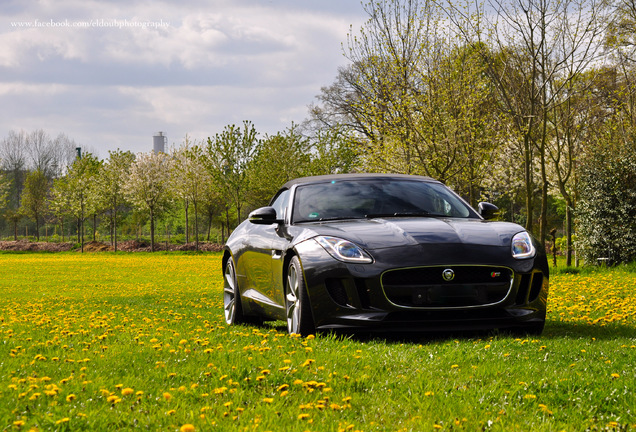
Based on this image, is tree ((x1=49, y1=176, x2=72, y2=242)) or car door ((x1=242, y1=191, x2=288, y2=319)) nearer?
car door ((x1=242, y1=191, x2=288, y2=319))

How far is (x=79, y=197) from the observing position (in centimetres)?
5375

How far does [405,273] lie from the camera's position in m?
5.53

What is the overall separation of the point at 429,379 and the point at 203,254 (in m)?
43.5

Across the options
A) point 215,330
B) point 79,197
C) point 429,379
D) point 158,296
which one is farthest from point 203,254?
point 429,379

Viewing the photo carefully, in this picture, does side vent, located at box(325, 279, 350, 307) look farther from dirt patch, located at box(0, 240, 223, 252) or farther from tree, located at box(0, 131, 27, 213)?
tree, located at box(0, 131, 27, 213)

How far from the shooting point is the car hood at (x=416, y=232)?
18.4 feet

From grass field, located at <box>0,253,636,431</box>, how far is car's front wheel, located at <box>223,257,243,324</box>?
62.0 inches

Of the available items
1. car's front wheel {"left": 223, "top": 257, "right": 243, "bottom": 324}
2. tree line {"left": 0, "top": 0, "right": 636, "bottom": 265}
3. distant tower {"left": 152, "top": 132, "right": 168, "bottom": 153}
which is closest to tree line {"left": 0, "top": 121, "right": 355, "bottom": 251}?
tree line {"left": 0, "top": 0, "right": 636, "bottom": 265}

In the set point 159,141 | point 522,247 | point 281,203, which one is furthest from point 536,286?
point 159,141

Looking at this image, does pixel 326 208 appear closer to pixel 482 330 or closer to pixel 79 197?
pixel 482 330

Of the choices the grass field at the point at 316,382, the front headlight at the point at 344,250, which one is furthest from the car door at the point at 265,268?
the front headlight at the point at 344,250

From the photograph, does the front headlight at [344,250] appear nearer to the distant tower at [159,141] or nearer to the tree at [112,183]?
the tree at [112,183]

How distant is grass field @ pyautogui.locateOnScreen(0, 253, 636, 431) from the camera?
3.32m

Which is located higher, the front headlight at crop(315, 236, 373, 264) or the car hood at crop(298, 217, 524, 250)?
the car hood at crop(298, 217, 524, 250)
